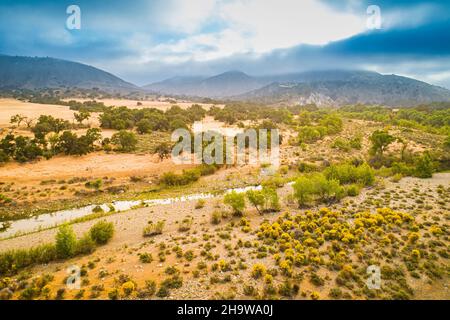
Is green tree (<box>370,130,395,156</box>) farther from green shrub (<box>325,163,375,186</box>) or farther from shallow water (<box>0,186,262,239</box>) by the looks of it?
shallow water (<box>0,186,262,239</box>)

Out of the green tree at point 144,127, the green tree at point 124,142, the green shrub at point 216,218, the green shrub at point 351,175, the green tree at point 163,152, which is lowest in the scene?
the green shrub at point 216,218

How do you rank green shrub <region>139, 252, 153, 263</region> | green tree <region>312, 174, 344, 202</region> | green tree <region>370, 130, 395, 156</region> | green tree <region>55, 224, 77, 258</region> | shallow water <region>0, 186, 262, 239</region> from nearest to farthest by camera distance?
green shrub <region>139, 252, 153, 263</region> < green tree <region>55, 224, 77, 258</region> < shallow water <region>0, 186, 262, 239</region> < green tree <region>312, 174, 344, 202</region> < green tree <region>370, 130, 395, 156</region>

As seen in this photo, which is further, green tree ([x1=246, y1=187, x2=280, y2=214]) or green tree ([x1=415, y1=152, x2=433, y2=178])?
green tree ([x1=415, y1=152, x2=433, y2=178])

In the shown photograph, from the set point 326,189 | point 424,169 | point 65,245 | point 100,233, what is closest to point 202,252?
point 100,233

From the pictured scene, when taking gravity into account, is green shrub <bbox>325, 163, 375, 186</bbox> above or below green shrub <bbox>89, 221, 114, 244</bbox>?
above

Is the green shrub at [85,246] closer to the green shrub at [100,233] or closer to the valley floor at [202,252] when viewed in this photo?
the green shrub at [100,233]

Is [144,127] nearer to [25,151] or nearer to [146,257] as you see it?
[25,151]

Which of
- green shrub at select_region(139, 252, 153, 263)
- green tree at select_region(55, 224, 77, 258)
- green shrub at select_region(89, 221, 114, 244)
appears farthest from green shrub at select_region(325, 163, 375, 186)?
green tree at select_region(55, 224, 77, 258)

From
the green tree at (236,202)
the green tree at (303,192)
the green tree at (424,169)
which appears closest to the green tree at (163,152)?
the green tree at (236,202)

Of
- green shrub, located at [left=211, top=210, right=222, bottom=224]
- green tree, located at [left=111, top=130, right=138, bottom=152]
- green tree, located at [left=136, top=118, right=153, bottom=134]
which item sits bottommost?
green shrub, located at [left=211, top=210, right=222, bottom=224]
